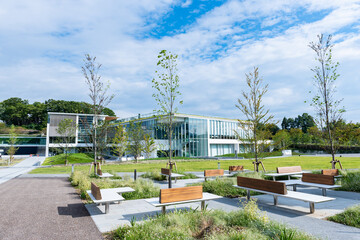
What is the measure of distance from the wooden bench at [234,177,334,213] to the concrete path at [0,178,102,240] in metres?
5.29

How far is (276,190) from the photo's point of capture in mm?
7352

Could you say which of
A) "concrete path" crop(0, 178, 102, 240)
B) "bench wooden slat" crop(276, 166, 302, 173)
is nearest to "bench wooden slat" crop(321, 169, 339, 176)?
"bench wooden slat" crop(276, 166, 302, 173)

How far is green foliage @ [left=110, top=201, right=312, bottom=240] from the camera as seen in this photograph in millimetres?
4402

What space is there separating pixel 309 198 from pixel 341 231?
1466 mm

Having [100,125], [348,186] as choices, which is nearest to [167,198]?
[348,186]

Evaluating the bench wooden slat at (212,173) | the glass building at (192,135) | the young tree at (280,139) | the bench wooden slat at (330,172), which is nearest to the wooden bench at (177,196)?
the bench wooden slat at (212,173)

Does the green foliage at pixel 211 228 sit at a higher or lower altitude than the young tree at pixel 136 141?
lower

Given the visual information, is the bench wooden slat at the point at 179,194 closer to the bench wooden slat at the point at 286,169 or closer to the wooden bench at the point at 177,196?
the wooden bench at the point at 177,196

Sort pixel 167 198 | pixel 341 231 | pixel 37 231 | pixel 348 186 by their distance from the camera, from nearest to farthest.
A: pixel 341 231
pixel 37 231
pixel 167 198
pixel 348 186

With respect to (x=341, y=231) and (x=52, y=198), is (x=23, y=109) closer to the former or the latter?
(x=52, y=198)

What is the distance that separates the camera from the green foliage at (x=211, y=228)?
4402mm

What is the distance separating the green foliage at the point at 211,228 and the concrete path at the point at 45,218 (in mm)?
1183

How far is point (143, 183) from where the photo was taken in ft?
36.7

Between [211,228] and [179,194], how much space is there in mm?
1624
